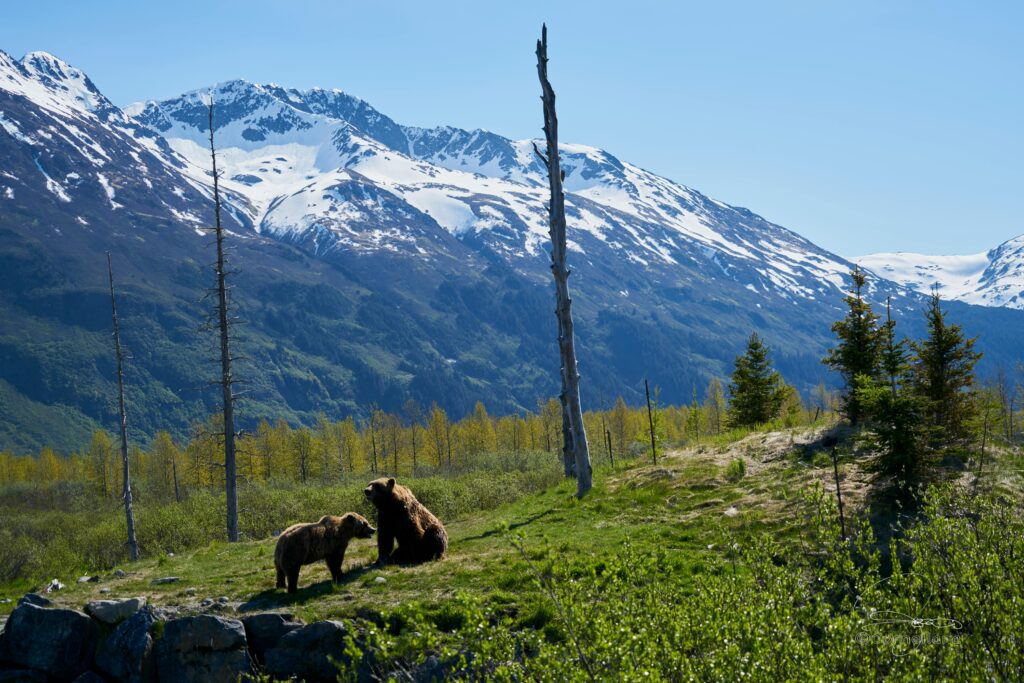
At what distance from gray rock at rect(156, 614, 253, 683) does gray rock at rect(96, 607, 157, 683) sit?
23 centimetres

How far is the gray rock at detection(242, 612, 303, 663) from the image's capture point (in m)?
14.4

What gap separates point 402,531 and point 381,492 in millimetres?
1185

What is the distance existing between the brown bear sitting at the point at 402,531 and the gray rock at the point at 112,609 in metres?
5.29

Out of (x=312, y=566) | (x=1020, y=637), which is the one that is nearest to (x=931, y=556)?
(x=1020, y=637)

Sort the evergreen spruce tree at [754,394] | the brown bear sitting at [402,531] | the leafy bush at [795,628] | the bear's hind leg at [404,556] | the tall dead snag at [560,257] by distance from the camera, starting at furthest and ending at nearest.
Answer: the evergreen spruce tree at [754,394] < the tall dead snag at [560,257] < the bear's hind leg at [404,556] < the brown bear sitting at [402,531] < the leafy bush at [795,628]

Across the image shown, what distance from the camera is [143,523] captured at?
46.8 meters

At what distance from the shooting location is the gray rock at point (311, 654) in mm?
13805

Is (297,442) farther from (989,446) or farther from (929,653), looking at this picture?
(929,653)

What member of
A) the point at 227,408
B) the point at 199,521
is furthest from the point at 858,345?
the point at 199,521

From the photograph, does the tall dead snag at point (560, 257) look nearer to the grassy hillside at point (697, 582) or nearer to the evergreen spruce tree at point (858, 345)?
the grassy hillside at point (697, 582)

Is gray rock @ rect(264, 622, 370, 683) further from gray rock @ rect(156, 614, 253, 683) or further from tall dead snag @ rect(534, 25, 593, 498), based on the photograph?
tall dead snag @ rect(534, 25, 593, 498)

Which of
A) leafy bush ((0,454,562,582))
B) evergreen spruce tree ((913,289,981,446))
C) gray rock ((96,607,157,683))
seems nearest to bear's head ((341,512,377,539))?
gray rock ((96,607,157,683))

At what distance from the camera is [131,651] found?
14.9 meters

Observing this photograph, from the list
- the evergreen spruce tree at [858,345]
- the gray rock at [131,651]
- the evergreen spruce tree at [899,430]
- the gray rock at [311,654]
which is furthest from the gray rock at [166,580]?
the evergreen spruce tree at [858,345]
